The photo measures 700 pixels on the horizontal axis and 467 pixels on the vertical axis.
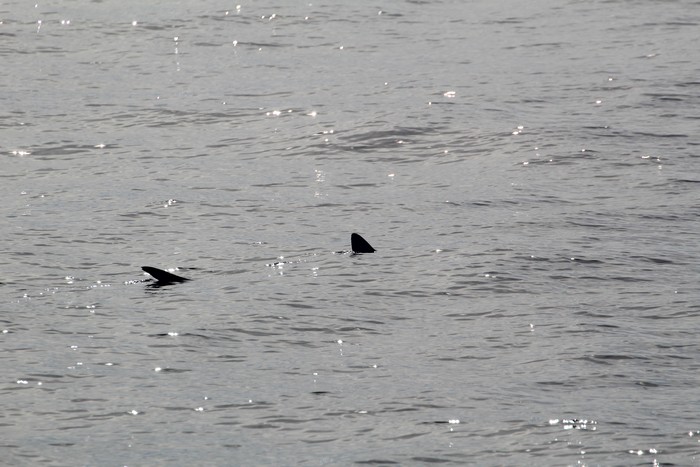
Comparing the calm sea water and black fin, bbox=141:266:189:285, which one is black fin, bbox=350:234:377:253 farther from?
black fin, bbox=141:266:189:285

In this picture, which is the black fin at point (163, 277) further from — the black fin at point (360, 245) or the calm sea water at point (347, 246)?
the black fin at point (360, 245)

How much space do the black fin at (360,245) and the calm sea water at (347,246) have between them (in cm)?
20

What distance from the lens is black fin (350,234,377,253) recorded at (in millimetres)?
14312

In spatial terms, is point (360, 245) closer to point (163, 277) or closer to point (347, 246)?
point (347, 246)

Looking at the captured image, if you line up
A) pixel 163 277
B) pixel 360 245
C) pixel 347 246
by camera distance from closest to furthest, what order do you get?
pixel 163 277 < pixel 360 245 < pixel 347 246

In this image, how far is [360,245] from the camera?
47.2ft

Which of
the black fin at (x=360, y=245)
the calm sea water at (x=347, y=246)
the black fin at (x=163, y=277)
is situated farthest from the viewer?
the black fin at (x=360, y=245)

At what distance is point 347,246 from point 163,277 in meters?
2.35

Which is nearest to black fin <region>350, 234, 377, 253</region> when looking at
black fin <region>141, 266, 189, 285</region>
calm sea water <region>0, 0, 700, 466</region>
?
calm sea water <region>0, 0, 700, 466</region>

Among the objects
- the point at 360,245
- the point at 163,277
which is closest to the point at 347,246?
the point at 360,245

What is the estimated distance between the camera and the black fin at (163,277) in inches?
513

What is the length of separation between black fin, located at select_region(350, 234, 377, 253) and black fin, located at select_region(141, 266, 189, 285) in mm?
1975

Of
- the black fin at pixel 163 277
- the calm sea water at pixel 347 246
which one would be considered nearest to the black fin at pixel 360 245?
the calm sea water at pixel 347 246

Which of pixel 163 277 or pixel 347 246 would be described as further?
pixel 347 246
